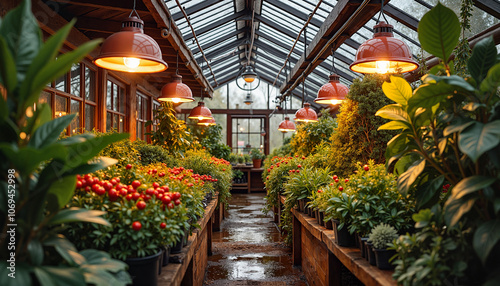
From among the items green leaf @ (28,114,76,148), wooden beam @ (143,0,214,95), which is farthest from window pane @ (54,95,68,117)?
green leaf @ (28,114,76,148)

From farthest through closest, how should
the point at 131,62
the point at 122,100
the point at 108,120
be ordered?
1. the point at 122,100
2. the point at 108,120
3. the point at 131,62

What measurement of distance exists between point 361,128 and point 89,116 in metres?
3.65

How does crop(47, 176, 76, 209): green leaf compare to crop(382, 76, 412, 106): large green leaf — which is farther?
crop(382, 76, 412, 106): large green leaf

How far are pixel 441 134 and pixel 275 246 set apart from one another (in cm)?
369

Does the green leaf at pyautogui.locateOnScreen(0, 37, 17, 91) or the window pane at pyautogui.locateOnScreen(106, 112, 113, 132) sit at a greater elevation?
the window pane at pyautogui.locateOnScreen(106, 112, 113, 132)

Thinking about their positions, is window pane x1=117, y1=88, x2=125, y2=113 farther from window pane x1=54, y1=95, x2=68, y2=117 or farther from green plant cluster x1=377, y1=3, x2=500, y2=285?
green plant cluster x1=377, y1=3, x2=500, y2=285

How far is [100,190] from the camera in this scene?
163 centimetres

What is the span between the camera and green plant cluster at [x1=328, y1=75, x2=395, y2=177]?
3.43 metres

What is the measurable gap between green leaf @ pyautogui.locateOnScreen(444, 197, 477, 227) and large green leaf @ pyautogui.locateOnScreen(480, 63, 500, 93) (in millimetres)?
426

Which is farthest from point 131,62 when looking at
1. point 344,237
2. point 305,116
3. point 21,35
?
point 305,116

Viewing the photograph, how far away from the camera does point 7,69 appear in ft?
3.42

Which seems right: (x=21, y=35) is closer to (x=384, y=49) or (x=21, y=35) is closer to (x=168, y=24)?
(x=384, y=49)

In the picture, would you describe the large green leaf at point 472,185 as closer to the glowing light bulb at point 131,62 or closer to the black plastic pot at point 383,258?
the black plastic pot at point 383,258

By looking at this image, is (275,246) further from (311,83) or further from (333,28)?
(311,83)
